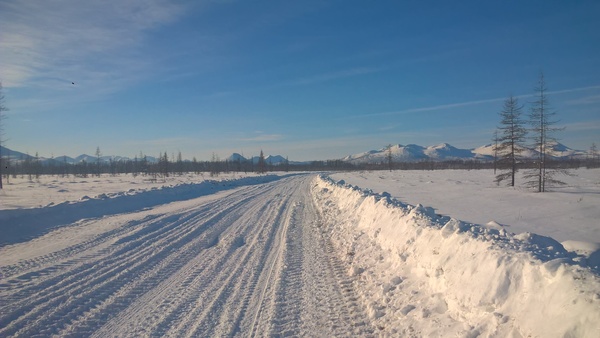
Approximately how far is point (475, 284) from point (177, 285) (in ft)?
16.8

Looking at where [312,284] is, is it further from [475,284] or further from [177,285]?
[475,284]

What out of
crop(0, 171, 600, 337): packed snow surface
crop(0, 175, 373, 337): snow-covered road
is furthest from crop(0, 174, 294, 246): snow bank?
crop(0, 171, 600, 337): packed snow surface

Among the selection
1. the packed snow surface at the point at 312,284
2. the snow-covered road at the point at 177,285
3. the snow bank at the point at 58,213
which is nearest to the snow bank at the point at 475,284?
the packed snow surface at the point at 312,284

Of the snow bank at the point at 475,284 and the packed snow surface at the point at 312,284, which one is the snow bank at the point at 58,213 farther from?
the snow bank at the point at 475,284

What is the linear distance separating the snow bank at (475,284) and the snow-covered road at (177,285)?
0.62 m

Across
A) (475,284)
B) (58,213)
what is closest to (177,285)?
(475,284)

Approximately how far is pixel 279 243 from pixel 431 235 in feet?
15.4

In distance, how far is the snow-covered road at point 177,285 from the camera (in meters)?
4.94

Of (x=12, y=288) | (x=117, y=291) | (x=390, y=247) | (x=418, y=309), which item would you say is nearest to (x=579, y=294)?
(x=418, y=309)

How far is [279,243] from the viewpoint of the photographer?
1032cm

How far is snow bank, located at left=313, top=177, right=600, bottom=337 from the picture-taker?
11.6ft

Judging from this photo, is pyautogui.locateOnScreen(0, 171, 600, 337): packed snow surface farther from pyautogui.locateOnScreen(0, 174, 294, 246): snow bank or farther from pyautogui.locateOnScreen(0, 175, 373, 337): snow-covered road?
pyautogui.locateOnScreen(0, 174, 294, 246): snow bank

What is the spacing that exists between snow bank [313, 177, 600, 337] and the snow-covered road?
619 millimetres

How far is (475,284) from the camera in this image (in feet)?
15.6
